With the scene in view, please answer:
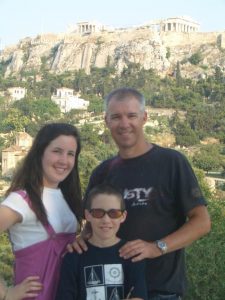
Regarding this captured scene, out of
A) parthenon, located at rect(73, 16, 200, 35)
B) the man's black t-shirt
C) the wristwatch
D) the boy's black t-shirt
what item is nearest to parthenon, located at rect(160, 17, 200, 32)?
parthenon, located at rect(73, 16, 200, 35)

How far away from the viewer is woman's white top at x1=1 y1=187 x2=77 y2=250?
6.53 feet

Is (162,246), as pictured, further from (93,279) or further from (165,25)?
(165,25)

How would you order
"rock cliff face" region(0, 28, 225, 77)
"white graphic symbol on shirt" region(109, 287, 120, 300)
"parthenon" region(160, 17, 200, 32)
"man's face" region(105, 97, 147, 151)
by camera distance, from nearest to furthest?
"white graphic symbol on shirt" region(109, 287, 120, 300) < "man's face" region(105, 97, 147, 151) < "rock cliff face" region(0, 28, 225, 77) < "parthenon" region(160, 17, 200, 32)

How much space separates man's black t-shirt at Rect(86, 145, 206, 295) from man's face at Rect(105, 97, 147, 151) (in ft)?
0.34

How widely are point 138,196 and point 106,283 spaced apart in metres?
0.36

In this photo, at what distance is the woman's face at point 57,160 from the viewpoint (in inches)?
82.8

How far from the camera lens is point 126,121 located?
2.19 m

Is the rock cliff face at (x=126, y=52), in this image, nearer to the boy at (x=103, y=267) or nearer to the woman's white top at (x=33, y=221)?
the woman's white top at (x=33, y=221)

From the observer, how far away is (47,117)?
4838cm

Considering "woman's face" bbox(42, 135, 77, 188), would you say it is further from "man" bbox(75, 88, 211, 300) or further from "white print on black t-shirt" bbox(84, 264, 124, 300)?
"white print on black t-shirt" bbox(84, 264, 124, 300)

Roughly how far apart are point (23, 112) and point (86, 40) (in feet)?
67.7

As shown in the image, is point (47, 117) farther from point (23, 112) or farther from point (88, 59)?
point (88, 59)

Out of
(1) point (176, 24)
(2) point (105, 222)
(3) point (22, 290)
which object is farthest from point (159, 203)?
(1) point (176, 24)

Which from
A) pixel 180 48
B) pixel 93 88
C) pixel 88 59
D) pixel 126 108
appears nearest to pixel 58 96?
pixel 93 88
